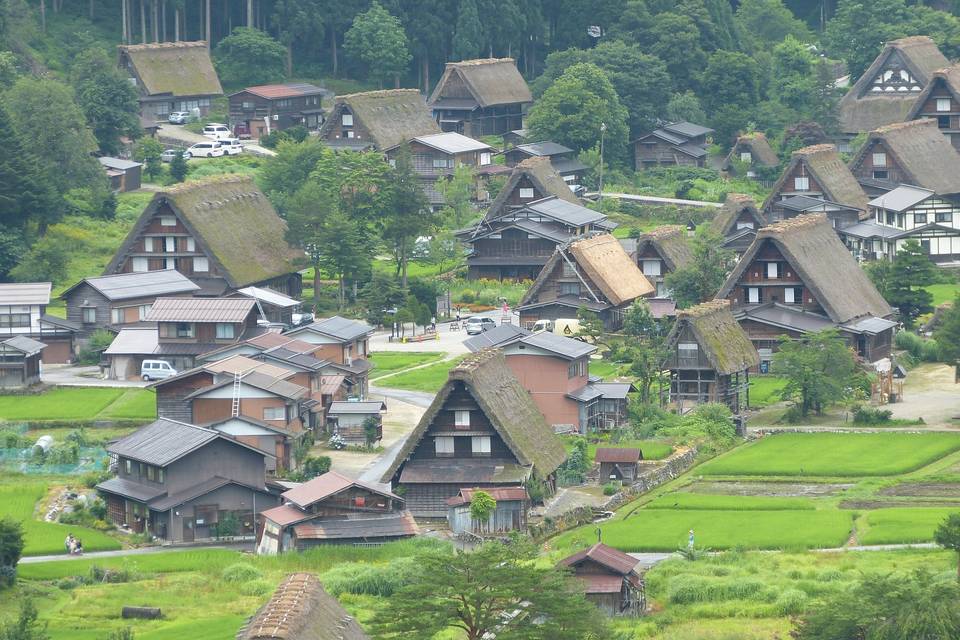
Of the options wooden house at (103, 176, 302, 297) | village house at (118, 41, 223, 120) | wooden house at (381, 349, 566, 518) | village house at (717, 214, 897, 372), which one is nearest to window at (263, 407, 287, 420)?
wooden house at (381, 349, 566, 518)

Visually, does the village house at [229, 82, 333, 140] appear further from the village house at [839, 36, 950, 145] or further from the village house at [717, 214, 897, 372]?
the village house at [717, 214, 897, 372]

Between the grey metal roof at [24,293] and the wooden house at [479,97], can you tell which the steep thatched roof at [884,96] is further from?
the grey metal roof at [24,293]

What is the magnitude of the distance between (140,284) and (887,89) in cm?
4547

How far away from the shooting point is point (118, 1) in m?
115

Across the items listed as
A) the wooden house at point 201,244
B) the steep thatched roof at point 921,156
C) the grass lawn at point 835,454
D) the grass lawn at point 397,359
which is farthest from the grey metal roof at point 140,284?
the steep thatched roof at point 921,156

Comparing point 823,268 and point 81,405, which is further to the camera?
point 823,268

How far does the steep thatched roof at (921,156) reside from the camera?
98.2 m

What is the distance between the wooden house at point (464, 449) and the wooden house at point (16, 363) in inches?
699

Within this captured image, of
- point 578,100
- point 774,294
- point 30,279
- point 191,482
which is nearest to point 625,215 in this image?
point 578,100

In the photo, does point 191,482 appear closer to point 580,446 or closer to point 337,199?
point 580,446

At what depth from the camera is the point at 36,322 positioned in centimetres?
7812

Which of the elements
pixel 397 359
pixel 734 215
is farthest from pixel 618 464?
pixel 734 215

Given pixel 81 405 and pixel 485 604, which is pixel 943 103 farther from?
pixel 485 604

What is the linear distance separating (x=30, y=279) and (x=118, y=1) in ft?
114
